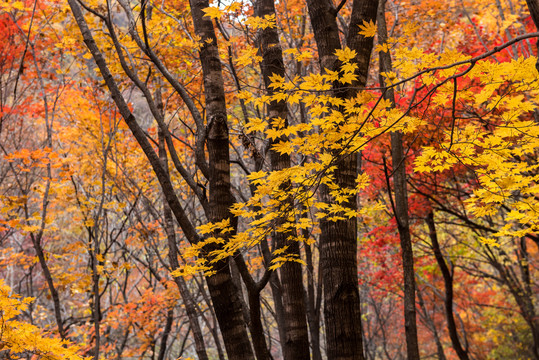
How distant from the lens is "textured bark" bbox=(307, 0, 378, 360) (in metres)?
3.28

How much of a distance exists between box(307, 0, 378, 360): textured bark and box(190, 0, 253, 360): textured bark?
697mm

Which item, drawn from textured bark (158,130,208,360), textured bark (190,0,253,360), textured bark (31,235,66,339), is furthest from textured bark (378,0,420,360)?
textured bark (31,235,66,339)

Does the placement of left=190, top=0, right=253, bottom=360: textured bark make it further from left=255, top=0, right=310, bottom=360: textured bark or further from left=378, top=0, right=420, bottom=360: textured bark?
left=378, top=0, right=420, bottom=360: textured bark

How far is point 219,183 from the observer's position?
3293 millimetres

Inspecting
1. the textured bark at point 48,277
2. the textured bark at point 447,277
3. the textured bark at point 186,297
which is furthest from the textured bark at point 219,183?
the textured bark at point 447,277

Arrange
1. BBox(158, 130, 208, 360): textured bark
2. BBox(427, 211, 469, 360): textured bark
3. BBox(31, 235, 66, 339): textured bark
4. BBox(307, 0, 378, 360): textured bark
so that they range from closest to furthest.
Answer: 1. BBox(307, 0, 378, 360): textured bark
2. BBox(31, 235, 66, 339): textured bark
3. BBox(158, 130, 208, 360): textured bark
4. BBox(427, 211, 469, 360): textured bark

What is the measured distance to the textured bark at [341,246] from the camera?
10.7 ft

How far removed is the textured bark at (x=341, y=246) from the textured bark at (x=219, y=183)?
0.70 m

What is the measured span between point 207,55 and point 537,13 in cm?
231

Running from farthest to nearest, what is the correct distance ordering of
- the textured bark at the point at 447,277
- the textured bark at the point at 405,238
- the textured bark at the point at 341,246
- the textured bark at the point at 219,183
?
the textured bark at the point at 447,277, the textured bark at the point at 405,238, the textured bark at the point at 341,246, the textured bark at the point at 219,183

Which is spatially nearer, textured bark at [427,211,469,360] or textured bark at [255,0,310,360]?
textured bark at [255,0,310,360]

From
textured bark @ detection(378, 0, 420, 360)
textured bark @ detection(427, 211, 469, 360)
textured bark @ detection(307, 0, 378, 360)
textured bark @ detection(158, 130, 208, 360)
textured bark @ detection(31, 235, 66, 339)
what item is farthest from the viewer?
textured bark @ detection(427, 211, 469, 360)

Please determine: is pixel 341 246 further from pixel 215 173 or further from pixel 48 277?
pixel 48 277

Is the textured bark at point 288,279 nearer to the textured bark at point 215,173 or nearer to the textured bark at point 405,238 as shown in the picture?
the textured bark at point 215,173
